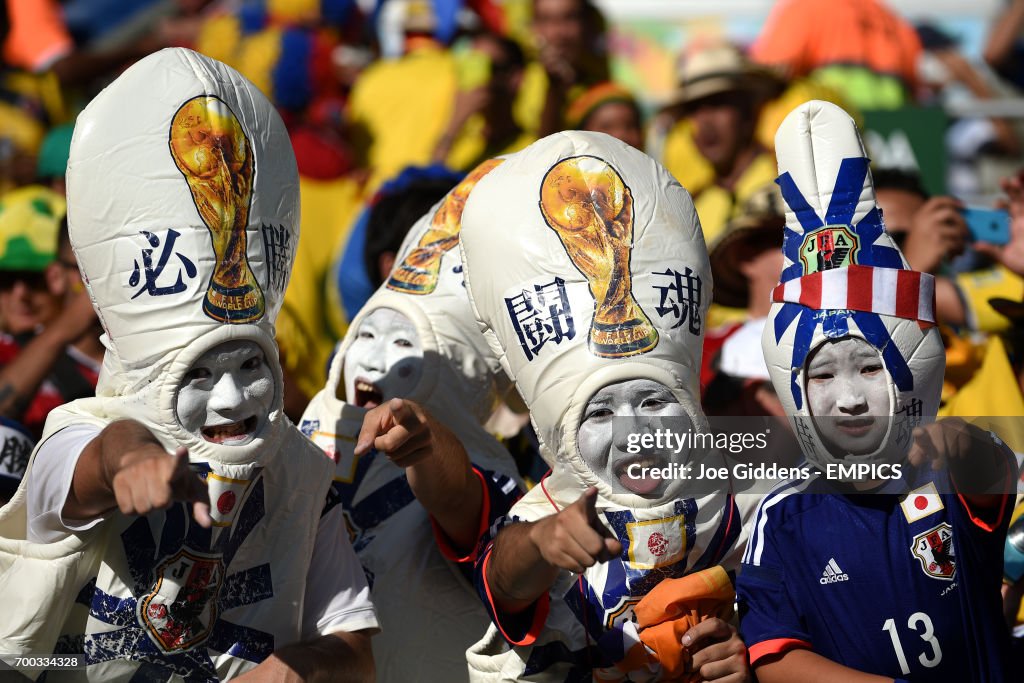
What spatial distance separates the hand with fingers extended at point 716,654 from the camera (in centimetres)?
257

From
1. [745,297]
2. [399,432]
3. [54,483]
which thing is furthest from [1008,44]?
[54,483]

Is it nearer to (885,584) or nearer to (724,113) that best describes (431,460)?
(885,584)

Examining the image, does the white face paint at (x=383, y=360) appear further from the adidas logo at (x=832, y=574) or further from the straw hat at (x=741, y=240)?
the straw hat at (x=741, y=240)

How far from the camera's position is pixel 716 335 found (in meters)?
4.52

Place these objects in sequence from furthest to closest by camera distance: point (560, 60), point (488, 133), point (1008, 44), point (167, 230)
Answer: point (1008, 44) → point (560, 60) → point (488, 133) → point (167, 230)

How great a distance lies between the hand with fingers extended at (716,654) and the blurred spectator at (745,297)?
1.38m

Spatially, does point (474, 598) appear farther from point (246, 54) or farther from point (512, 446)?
point (246, 54)

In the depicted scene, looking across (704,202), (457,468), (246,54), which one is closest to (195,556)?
(457,468)

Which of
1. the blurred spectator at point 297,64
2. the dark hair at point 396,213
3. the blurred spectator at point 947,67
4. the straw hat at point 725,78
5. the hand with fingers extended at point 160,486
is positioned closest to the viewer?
the hand with fingers extended at point 160,486

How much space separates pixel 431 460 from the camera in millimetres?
2797

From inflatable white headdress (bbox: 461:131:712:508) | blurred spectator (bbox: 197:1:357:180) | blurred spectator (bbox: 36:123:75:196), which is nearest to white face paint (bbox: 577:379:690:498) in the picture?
inflatable white headdress (bbox: 461:131:712:508)

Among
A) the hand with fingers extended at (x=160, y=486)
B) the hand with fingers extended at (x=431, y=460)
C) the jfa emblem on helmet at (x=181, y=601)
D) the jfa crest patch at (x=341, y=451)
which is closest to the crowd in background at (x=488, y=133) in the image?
the jfa crest patch at (x=341, y=451)

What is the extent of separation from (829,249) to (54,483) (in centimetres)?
155

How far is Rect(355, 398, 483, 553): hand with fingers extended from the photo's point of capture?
2611mm
